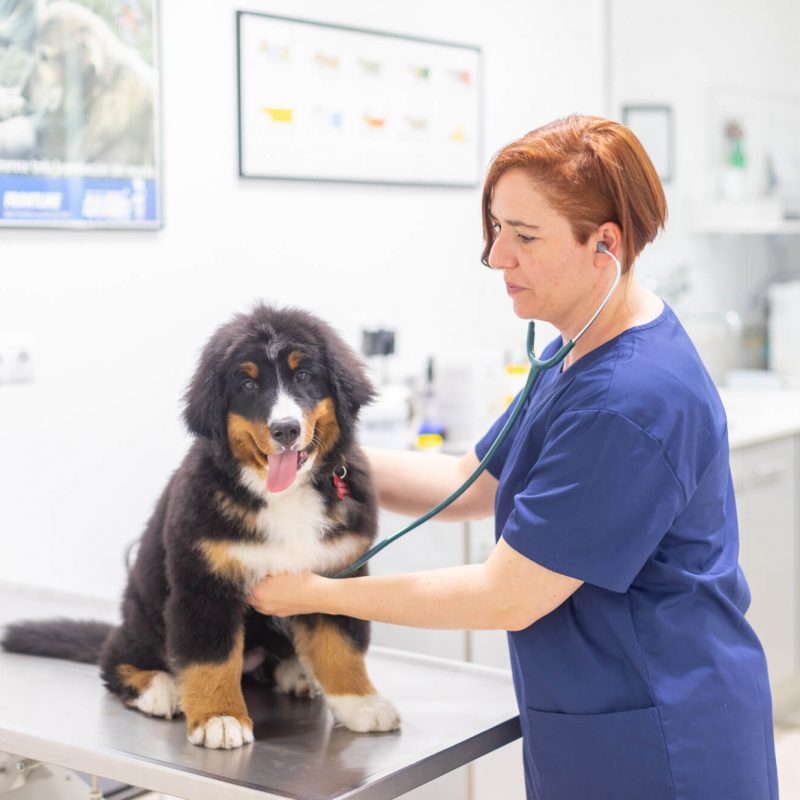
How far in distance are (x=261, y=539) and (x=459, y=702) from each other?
41 centimetres

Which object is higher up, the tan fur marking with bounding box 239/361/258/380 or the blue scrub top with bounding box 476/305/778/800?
the tan fur marking with bounding box 239/361/258/380

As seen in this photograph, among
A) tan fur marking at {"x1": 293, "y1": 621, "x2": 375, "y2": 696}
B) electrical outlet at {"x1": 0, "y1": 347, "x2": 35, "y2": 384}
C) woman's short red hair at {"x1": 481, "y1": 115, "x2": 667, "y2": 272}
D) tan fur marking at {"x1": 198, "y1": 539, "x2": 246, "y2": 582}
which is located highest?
woman's short red hair at {"x1": 481, "y1": 115, "x2": 667, "y2": 272}

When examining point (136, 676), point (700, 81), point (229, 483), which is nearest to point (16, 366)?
point (136, 676)

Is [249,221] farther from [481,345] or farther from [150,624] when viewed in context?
[150,624]

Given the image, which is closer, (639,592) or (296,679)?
(639,592)

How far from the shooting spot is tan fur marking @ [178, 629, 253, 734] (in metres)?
1.44

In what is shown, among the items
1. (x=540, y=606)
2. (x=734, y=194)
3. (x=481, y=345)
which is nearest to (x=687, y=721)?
(x=540, y=606)

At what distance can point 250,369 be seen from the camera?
1413 mm

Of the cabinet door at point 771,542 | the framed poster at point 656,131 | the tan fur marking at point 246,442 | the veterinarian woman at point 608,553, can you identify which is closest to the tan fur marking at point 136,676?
the veterinarian woman at point 608,553

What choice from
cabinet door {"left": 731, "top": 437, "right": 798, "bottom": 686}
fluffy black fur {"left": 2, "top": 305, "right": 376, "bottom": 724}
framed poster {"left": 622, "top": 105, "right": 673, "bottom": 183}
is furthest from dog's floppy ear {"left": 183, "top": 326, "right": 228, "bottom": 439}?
framed poster {"left": 622, "top": 105, "right": 673, "bottom": 183}

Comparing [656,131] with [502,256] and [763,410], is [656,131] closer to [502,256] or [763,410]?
[763,410]

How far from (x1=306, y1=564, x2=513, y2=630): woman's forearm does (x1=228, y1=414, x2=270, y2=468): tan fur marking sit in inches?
6.6

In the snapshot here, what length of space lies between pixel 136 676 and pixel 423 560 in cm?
120

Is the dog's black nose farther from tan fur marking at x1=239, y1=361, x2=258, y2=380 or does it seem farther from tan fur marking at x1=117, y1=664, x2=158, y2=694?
tan fur marking at x1=117, y1=664, x2=158, y2=694
